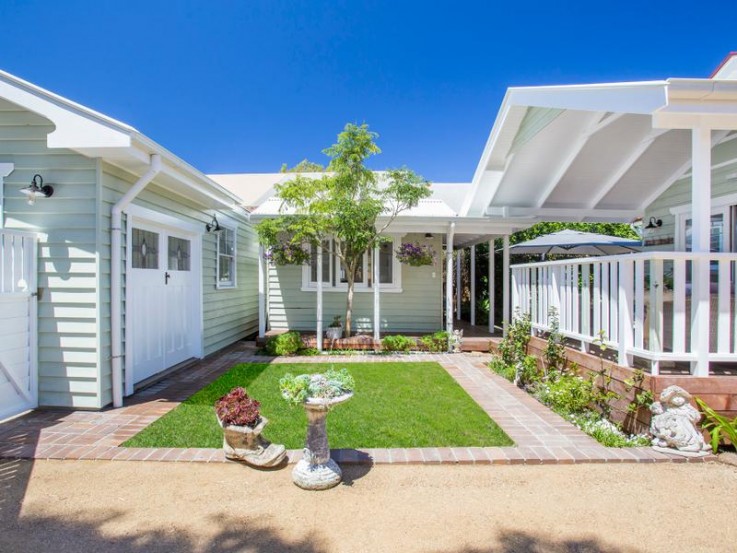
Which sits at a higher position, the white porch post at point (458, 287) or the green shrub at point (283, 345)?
the white porch post at point (458, 287)

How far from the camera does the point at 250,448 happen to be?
3.36m

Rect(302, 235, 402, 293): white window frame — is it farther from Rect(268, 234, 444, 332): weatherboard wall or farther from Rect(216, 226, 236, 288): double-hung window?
Rect(216, 226, 236, 288): double-hung window

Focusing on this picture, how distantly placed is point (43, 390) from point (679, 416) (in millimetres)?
6759

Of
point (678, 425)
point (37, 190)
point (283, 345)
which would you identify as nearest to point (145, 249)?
point (37, 190)

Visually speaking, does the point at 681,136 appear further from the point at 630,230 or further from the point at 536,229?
the point at 630,230

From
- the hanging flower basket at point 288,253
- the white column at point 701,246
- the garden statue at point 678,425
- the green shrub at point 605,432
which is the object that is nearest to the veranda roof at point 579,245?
the hanging flower basket at point 288,253

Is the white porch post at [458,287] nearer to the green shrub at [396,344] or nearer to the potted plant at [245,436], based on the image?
the green shrub at [396,344]

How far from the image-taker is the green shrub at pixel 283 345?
8055 millimetres

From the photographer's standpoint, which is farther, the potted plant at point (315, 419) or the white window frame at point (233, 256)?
the white window frame at point (233, 256)

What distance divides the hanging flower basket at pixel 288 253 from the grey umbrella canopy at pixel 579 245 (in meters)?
6.27

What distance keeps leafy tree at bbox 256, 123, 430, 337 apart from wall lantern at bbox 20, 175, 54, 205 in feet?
12.1

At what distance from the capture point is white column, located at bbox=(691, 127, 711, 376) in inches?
144

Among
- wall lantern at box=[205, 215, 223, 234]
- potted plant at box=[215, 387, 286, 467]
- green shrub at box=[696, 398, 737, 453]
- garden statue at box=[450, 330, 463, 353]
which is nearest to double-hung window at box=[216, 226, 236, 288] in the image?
wall lantern at box=[205, 215, 223, 234]

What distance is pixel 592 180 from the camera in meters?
7.56
